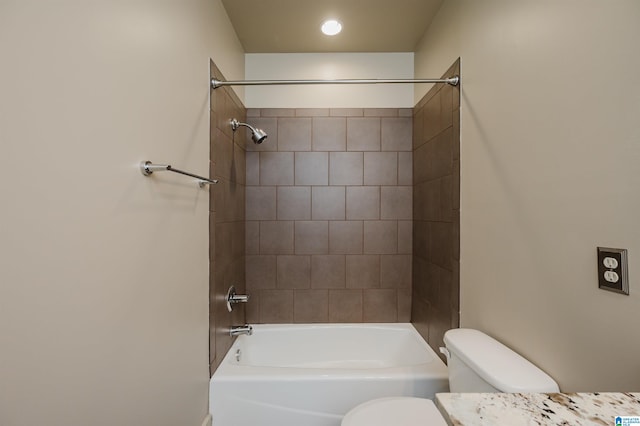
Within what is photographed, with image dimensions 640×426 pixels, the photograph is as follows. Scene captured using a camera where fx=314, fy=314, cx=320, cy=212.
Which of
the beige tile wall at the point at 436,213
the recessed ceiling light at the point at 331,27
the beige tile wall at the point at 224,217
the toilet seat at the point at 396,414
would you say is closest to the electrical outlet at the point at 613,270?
the toilet seat at the point at 396,414

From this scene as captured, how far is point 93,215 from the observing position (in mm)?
798

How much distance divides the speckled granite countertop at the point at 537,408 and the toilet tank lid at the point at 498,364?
36 centimetres

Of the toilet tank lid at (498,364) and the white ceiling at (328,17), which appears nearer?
the toilet tank lid at (498,364)

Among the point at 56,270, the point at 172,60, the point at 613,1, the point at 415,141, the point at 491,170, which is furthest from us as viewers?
the point at 415,141

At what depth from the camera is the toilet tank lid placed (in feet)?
3.13

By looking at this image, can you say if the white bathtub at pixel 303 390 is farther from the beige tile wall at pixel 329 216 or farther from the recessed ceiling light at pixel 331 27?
the recessed ceiling light at pixel 331 27

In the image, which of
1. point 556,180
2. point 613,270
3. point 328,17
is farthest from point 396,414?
point 328,17

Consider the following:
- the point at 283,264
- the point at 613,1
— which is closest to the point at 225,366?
the point at 283,264

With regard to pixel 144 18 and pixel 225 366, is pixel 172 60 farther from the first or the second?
pixel 225 366

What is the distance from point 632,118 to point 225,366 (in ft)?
6.55

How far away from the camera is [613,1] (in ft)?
2.61

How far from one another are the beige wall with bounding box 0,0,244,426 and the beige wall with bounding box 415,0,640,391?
4.31 ft

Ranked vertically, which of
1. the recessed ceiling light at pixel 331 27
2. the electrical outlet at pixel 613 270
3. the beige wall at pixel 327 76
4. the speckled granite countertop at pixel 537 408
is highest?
the recessed ceiling light at pixel 331 27

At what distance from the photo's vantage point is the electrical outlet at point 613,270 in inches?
29.8
